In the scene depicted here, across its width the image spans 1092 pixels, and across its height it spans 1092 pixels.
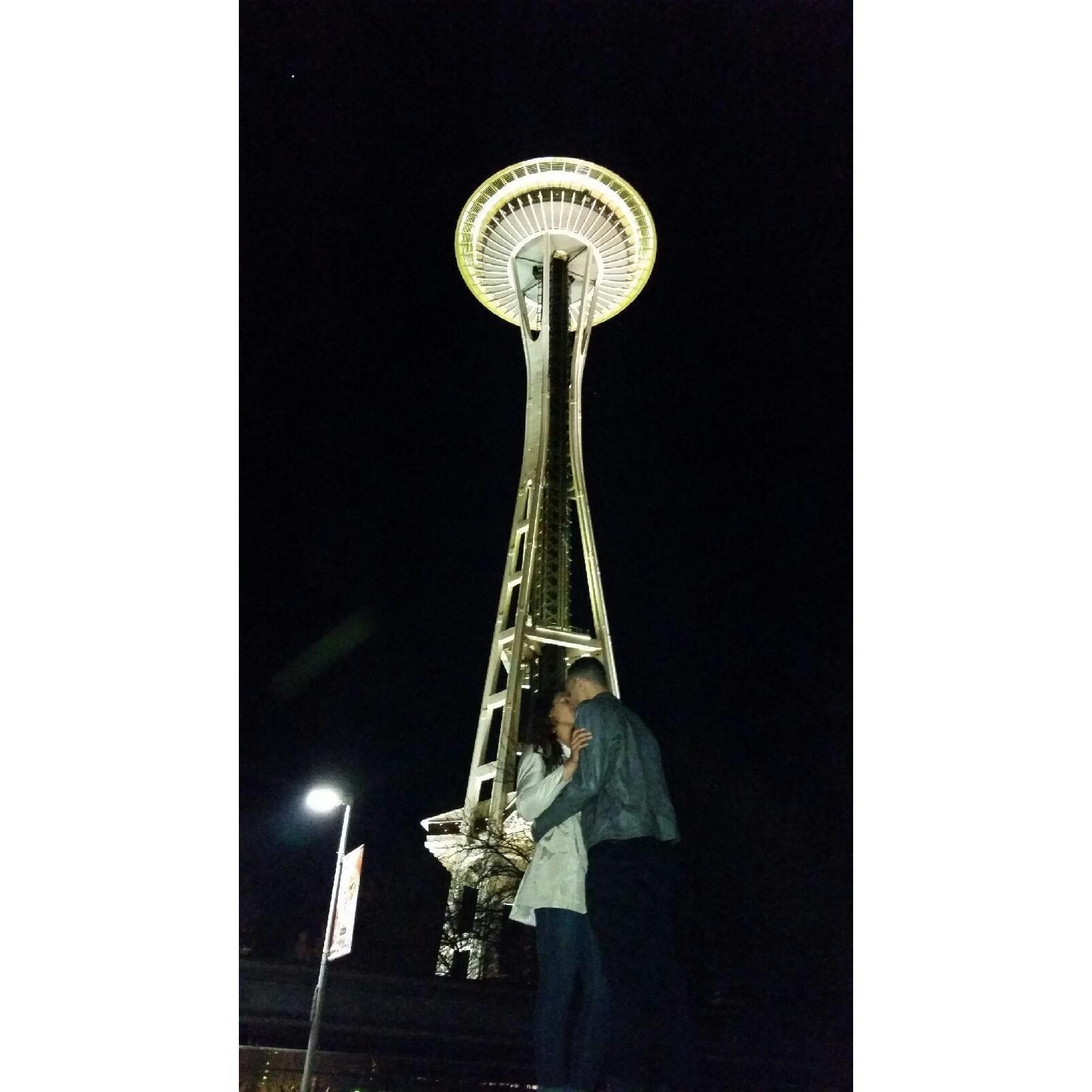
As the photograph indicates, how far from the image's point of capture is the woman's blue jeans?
3.66 metres

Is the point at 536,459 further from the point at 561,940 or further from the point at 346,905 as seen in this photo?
the point at 561,940

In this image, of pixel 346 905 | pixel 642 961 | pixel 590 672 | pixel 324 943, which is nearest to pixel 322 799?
pixel 346 905

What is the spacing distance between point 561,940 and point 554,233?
29.5m

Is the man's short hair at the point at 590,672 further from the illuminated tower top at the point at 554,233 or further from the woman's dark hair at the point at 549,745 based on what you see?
the illuminated tower top at the point at 554,233

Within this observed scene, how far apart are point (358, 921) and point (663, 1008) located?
1890 centimetres

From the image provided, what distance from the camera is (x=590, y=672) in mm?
4191

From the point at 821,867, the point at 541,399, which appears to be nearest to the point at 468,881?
the point at 821,867

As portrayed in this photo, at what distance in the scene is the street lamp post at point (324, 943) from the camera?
6.30 m

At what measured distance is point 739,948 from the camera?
44.0ft

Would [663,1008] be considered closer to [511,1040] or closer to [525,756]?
[525,756]

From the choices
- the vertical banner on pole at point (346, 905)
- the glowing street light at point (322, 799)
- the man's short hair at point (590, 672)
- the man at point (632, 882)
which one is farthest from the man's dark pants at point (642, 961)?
the glowing street light at point (322, 799)

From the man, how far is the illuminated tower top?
26629mm

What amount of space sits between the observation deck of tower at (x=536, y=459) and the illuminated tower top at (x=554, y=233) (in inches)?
1.5

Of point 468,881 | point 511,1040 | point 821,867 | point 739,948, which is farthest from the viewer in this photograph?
point 468,881
